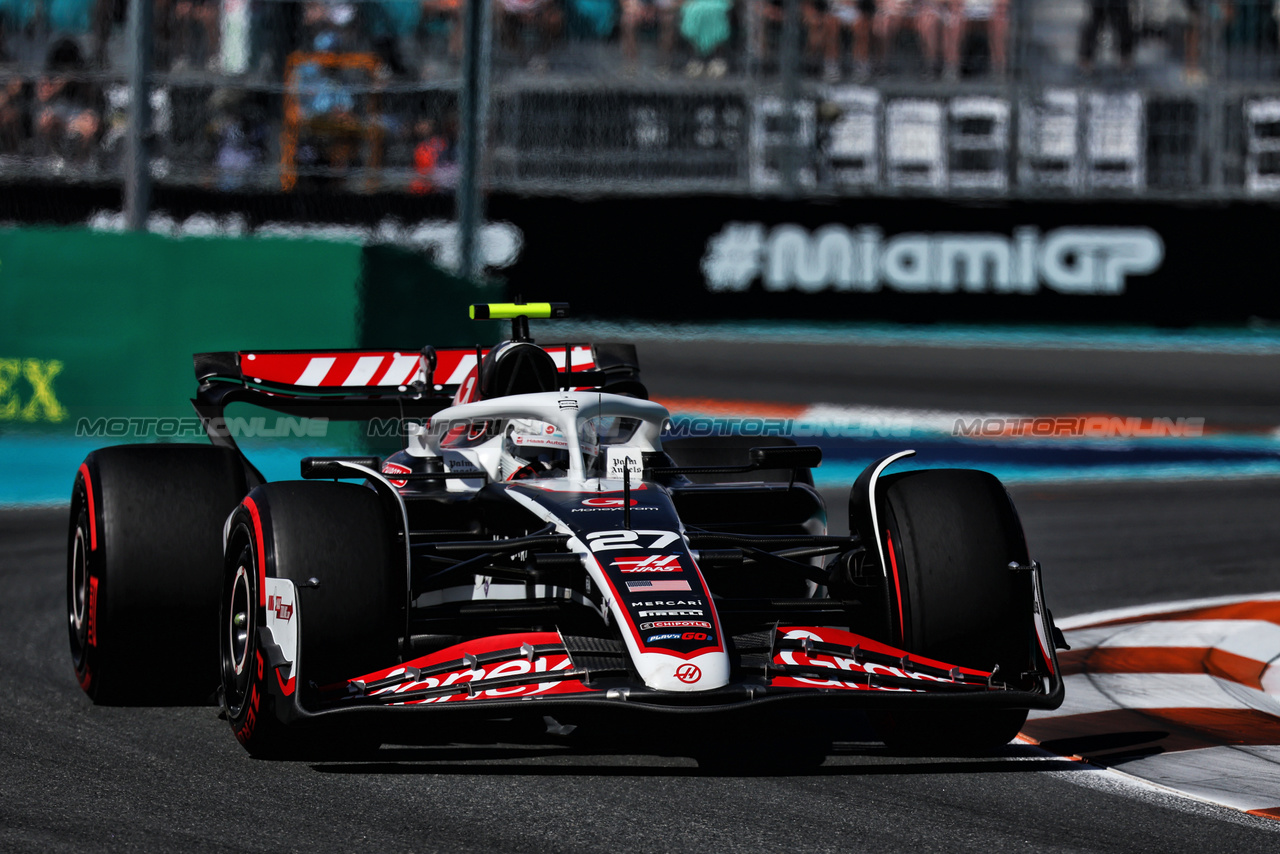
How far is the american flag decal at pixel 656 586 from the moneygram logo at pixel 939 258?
10460 mm

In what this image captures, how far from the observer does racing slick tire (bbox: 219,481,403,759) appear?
523 cm

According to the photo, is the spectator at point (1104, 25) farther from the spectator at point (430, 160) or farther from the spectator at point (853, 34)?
the spectator at point (430, 160)

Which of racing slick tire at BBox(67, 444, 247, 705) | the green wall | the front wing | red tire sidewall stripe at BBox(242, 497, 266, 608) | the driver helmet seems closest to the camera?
the front wing

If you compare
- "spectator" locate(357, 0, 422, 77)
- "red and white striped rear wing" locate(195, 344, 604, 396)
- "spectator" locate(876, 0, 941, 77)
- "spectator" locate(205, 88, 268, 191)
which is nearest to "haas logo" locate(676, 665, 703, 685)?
"red and white striped rear wing" locate(195, 344, 604, 396)

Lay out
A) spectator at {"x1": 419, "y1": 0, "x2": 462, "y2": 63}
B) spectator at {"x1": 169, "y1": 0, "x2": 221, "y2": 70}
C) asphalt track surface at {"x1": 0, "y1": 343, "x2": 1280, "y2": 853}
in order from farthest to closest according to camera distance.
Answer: spectator at {"x1": 419, "y1": 0, "x2": 462, "y2": 63} < spectator at {"x1": 169, "y1": 0, "x2": 221, "y2": 70} < asphalt track surface at {"x1": 0, "y1": 343, "x2": 1280, "y2": 853}

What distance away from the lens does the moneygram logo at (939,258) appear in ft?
51.1

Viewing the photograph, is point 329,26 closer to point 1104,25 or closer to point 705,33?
point 705,33

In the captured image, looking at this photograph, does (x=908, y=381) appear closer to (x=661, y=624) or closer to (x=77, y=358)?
(x=77, y=358)

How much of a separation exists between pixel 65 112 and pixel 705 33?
5040mm

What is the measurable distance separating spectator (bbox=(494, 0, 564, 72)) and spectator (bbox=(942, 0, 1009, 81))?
3.16 metres

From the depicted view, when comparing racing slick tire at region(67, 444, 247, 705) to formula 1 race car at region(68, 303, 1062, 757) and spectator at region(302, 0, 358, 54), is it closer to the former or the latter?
formula 1 race car at region(68, 303, 1062, 757)

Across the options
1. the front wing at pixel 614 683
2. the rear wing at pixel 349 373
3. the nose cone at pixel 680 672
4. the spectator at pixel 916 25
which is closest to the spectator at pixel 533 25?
the spectator at pixel 916 25

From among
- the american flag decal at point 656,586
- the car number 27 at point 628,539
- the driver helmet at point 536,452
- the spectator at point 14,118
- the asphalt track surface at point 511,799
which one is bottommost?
the asphalt track surface at point 511,799

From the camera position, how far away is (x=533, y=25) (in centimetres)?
1466
